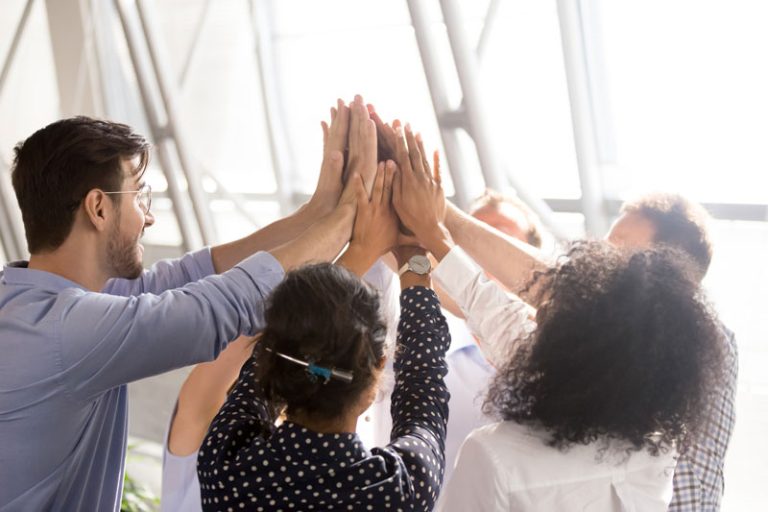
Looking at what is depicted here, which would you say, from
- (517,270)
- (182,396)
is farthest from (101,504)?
(517,270)

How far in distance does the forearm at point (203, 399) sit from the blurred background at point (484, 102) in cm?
128

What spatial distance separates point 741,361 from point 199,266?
7.39ft

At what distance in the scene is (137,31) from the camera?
16.6 ft

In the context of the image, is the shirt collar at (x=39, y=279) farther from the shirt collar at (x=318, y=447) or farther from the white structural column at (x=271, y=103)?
the white structural column at (x=271, y=103)

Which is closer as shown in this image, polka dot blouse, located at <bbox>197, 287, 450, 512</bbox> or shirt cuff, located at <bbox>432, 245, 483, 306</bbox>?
polka dot blouse, located at <bbox>197, 287, 450, 512</bbox>

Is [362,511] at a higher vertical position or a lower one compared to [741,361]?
higher

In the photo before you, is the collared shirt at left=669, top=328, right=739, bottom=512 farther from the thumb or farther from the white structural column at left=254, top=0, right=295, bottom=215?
the white structural column at left=254, top=0, right=295, bottom=215

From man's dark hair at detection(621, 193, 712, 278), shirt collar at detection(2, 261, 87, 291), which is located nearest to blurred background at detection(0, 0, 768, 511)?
man's dark hair at detection(621, 193, 712, 278)

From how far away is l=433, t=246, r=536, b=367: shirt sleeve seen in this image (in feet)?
5.49

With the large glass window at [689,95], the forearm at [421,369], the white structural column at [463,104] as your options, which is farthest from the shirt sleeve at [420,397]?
the white structural column at [463,104]

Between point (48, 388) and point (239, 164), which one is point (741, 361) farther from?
point (239, 164)

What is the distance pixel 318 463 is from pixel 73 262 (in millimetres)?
694

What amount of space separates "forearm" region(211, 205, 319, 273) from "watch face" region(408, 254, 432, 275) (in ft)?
1.01

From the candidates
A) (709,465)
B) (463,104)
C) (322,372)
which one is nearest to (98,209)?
(322,372)
